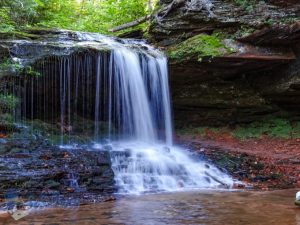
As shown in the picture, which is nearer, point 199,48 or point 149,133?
point 199,48

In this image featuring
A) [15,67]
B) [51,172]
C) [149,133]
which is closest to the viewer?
[51,172]

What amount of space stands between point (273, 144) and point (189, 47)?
13.6 feet

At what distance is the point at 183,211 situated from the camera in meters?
5.02

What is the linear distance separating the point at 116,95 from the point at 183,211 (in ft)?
21.2

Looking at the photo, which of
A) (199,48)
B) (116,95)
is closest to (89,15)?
(116,95)

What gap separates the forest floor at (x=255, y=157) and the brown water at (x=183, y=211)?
5.39 feet

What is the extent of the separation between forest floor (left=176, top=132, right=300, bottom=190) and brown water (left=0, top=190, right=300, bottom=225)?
164 centimetres

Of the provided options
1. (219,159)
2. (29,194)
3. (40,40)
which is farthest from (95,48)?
(29,194)

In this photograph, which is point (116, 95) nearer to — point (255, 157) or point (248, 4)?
point (255, 157)

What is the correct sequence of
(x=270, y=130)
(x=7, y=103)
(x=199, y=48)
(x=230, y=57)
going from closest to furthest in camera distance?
(x=7, y=103) → (x=230, y=57) → (x=199, y=48) → (x=270, y=130)

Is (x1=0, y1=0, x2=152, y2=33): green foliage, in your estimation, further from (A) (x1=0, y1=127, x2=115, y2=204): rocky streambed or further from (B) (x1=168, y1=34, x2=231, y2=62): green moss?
(A) (x1=0, y1=127, x2=115, y2=204): rocky streambed

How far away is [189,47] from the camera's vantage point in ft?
36.1

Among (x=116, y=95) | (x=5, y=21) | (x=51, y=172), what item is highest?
(x=5, y=21)

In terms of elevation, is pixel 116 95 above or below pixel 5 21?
below
